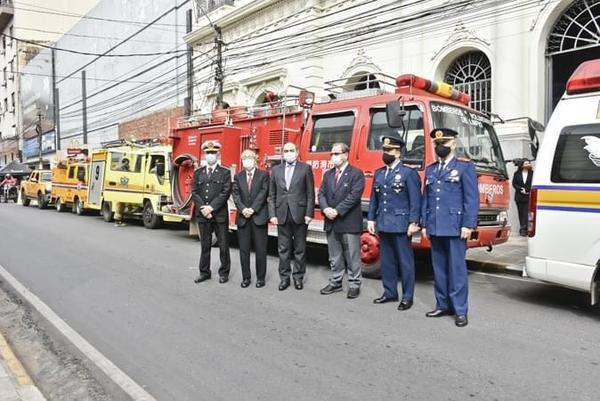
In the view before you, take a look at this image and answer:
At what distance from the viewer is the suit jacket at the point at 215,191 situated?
7.70 metres

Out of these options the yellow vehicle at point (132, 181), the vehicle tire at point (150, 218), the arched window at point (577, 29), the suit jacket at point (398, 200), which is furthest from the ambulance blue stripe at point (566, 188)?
the vehicle tire at point (150, 218)

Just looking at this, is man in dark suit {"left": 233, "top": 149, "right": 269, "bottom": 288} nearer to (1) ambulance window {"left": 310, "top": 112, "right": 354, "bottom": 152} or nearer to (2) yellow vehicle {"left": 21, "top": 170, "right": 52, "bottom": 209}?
(1) ambulance window {"left": 310, "top": 112, "right": 354, "bottom": 152}

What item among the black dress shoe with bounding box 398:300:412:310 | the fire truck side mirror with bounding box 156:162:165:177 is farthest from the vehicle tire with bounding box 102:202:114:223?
the black dress shoe with bounding box 398:300:412:310

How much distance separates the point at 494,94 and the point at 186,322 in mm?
10316

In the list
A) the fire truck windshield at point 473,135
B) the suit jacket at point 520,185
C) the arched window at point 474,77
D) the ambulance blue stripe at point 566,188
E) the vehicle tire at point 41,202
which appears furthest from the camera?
the vehicle tire at point 41,202

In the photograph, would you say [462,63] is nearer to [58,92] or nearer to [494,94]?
[494,94]

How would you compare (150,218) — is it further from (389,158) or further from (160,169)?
(389,158)

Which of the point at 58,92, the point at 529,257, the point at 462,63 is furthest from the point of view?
the point at 58,92

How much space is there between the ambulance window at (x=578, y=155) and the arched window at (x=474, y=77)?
8.13 m

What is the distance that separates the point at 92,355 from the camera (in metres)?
4.84

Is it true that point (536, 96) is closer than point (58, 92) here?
Yes

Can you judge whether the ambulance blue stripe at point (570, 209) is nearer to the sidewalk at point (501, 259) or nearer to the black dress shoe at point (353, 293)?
the black dress shoe at point (353, 293)

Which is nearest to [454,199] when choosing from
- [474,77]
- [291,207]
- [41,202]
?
[291,207]

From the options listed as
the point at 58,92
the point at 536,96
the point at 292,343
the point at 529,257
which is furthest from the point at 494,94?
the point at 58,92
